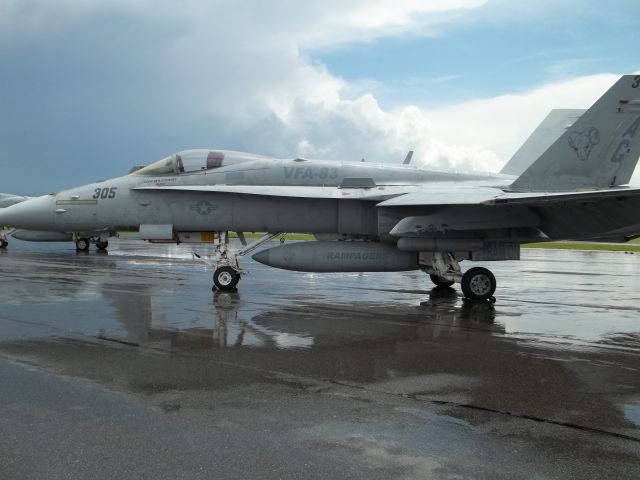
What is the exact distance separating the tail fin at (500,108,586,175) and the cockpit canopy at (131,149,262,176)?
890 centimetres

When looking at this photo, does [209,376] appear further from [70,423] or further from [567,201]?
[567,201]

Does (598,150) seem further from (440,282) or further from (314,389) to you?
(314,389)

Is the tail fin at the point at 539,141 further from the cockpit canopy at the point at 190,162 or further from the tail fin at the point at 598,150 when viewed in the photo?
the cockpit canopy at the point at 190,162

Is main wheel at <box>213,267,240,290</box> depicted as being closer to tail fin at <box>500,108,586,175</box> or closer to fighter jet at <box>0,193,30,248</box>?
tail fin at <box>500,108,586,175</box>

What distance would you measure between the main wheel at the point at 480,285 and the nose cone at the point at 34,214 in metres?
9.05

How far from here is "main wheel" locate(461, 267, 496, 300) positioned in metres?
11.8

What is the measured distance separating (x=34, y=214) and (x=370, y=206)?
742 cm

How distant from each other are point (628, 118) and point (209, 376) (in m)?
9.94

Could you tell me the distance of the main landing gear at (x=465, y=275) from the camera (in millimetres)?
11820

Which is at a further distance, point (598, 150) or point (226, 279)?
point (226, 279)

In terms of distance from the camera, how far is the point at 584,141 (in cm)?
1181

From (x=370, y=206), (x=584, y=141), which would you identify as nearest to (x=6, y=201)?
(x=370, y=206)

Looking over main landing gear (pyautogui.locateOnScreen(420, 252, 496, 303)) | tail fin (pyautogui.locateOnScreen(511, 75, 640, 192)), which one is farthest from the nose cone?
tail fin (pyautogui.locateOnScreen(511, 75, 640, 192))

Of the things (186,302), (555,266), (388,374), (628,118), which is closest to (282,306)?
(186,302)
